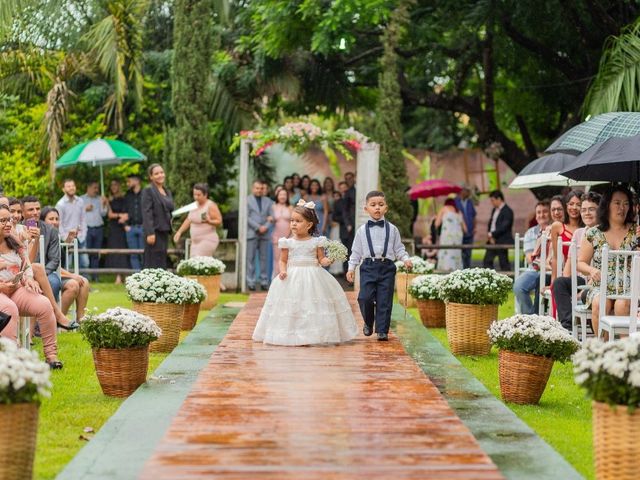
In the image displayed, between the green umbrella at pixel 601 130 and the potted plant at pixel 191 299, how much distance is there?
12.8 feet

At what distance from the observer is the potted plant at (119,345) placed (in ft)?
25.1

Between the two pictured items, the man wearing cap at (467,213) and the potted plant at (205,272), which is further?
the man wearing cap at (467,213)

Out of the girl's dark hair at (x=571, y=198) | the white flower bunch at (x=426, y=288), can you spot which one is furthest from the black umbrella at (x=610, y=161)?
the white flower bunch at (x=426, y=288)

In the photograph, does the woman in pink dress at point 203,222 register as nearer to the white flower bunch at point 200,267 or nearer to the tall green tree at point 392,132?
the white flower bunch at point 200,267

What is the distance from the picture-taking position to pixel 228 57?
22.8m

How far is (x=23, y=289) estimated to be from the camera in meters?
8.97

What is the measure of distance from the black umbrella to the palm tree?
3.60m

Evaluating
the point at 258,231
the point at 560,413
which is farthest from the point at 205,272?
the point at 560,413

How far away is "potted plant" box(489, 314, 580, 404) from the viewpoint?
24.7ft

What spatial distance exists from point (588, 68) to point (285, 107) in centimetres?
710

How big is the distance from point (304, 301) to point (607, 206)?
2.79 m

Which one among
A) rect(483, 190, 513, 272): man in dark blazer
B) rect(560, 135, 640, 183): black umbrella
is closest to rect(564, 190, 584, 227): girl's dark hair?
rect(560, 135, 640, 183): black umbrella

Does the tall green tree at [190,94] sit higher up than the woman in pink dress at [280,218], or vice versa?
the tall green tree at [190,94]

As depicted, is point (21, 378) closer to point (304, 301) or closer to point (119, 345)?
point (119, 345)
